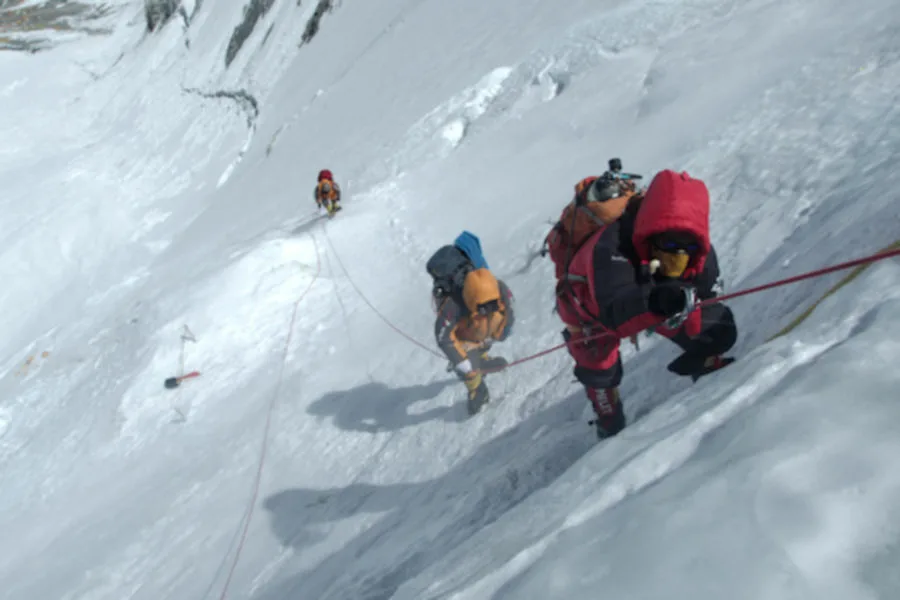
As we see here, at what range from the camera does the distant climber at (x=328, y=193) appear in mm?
11617

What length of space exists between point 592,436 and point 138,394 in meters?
7.68

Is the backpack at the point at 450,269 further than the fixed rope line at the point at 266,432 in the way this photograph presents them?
No

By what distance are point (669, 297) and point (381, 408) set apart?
449cm

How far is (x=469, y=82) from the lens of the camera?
45.6ft

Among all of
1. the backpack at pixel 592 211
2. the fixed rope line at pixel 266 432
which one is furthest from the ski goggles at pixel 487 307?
the fixed rope line at pixel 266 432

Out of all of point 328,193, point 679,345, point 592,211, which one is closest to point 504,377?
point 679,345

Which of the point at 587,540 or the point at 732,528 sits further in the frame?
the point at 587,540

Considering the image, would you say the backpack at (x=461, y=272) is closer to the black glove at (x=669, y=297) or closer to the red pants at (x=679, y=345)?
the red pants at (x=679, y=345)

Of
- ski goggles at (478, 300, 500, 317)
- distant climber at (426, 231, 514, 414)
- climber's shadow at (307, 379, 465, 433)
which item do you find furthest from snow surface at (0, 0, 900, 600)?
ski goggles at (478, 300, 500, 317)

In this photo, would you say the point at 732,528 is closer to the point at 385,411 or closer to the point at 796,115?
the point at 385,411

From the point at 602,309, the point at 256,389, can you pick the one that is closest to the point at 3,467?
the point at 256,389

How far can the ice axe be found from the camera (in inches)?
353

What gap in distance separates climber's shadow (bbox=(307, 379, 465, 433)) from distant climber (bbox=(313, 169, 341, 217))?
5.32 meters

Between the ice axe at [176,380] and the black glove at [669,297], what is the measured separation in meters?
8.08
